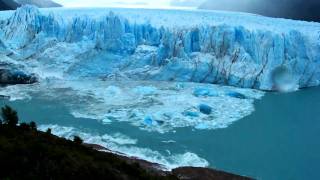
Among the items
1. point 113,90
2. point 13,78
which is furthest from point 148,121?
point 13,78

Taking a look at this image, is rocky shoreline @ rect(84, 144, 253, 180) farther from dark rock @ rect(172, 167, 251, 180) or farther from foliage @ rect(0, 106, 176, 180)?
foliage @ rect(0, 106, 176, 180)

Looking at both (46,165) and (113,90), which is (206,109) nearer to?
(113,90)

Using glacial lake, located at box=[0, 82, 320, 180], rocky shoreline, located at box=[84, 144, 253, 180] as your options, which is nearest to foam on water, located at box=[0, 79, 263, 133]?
glacial lake, located at box=[0, 82, 320, 180]

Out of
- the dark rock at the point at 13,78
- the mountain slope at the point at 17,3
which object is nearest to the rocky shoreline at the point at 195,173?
the dark rock at the point at 13,78

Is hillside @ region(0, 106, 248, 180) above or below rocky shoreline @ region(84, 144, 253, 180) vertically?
above

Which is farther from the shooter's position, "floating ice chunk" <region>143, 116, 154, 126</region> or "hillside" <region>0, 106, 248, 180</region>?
"floating ice chunk" <region>143, 116, 154, 126</region>

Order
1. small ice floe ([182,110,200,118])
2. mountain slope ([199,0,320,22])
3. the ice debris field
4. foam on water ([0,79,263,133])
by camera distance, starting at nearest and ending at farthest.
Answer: foam on water ([0,79,263,133]) < small ice floe ([182,110,200,118]) < the ice debris field < mountain slope ([199,0,320,22])

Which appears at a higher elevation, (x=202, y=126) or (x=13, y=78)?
(x=202, y=126)

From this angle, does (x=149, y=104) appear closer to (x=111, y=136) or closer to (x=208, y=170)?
(x=111, y=136)
